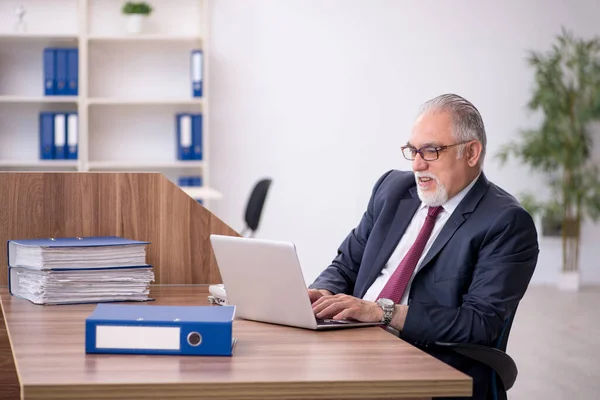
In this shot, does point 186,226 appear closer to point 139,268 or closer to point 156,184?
point 156,184

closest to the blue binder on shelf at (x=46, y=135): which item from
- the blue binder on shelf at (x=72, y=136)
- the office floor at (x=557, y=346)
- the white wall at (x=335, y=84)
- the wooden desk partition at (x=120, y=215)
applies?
the blue binder on shelf at (x=72, y=136)

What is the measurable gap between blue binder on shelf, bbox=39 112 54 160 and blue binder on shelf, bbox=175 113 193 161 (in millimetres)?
907

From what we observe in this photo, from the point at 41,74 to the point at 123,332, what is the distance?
5441mm

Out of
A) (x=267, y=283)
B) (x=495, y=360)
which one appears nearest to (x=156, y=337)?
(x=267, y=283)

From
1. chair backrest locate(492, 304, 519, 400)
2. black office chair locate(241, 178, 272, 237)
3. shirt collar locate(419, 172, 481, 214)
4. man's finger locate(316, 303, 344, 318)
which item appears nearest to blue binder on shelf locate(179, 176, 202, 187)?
black office chair locate(241, 178, 272, 237)

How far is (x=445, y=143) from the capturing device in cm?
229

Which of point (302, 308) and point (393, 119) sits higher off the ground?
point (393, 119)

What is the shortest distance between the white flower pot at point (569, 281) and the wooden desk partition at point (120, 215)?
5.19 metres


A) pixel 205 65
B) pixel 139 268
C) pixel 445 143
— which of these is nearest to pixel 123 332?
pixel 139 268

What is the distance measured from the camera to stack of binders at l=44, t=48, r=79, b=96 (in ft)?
20.4

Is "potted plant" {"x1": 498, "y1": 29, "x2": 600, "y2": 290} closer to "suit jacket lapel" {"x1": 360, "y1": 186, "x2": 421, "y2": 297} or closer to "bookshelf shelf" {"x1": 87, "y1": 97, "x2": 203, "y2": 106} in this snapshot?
"bookshelf shelf" {"x1": 87, "y1": 97, "x2": 203, "y2": 106}

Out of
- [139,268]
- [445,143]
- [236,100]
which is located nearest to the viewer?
[139,268]

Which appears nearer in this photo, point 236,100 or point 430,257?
point 430,257

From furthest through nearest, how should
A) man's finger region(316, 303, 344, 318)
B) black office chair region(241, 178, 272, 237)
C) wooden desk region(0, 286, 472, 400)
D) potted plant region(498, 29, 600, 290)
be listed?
potted plant region(498, 29, 600, 290) → black office chair region(241, 178, 272, 237) → man's finger region(316, 303, 344, 318) → wooden desk region(0, 286, 472, 400)
